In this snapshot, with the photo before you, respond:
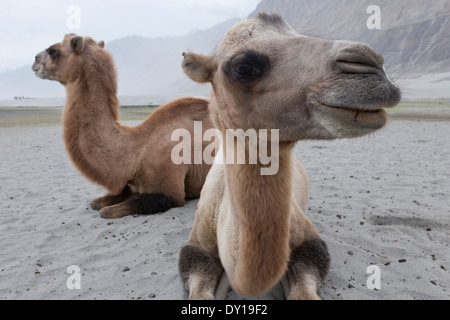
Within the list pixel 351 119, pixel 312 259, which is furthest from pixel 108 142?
pixel 351 119

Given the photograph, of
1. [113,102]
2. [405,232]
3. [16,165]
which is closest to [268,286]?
[405,232]

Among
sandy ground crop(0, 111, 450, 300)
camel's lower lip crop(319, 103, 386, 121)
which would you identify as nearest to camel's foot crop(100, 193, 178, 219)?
sandy ground crop(0, 111, 450, 300)

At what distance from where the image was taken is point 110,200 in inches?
235

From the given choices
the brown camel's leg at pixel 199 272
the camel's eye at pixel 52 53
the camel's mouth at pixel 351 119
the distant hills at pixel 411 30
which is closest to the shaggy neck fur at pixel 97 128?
the camel's eye at pixel 52 53

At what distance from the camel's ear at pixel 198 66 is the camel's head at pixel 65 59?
136 inches

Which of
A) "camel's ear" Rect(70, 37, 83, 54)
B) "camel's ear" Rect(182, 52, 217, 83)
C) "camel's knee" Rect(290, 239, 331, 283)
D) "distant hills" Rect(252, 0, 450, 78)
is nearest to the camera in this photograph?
"camel's ear" Rect(182, 52, 217, 83)

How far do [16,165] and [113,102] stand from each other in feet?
19.7

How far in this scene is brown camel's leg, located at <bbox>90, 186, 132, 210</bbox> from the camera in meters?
5.92

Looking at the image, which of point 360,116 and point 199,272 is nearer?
point 360,116

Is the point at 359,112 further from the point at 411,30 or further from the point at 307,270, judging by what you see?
the point at 411,30

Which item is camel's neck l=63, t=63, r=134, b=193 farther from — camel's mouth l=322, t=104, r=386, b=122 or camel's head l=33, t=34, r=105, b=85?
camel's mouth l=322, t=104, r=386, b=122

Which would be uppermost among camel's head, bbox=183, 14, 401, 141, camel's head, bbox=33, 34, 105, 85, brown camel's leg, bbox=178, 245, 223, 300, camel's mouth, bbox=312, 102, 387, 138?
camel's head, bbox=33, 34, 105, 85

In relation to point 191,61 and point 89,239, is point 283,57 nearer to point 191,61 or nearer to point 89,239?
point 191,61

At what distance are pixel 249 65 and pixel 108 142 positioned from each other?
3.67m
